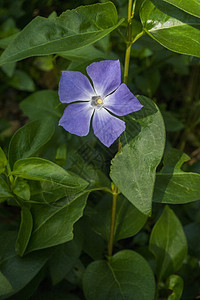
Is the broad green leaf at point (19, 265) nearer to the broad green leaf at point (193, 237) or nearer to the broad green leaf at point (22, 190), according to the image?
the broad green leaf at point (22, 190)

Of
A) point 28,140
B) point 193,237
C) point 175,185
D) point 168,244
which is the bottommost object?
point 193,237

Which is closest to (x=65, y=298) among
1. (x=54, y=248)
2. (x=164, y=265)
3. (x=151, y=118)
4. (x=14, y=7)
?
(x=54, y=248)

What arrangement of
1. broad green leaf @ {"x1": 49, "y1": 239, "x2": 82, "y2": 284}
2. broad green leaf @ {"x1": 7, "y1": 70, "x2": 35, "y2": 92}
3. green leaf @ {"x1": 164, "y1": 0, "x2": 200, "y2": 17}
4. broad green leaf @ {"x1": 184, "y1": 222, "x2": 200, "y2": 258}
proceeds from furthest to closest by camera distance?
1. broad green leaf @ {"x1": 7, "y1": 70, "x2": 35, "y2": 92}
2. broad green leaf @ {"x1": 184, "y1": 222, "x2": 200, "y2": 258}
3. broad green leaf @ {"x1": 49, "y1": 239, "x2": 82, "y2": 284}
4. green leaf @ {"x1": 164, "y1": 0, "x2": 200, "y2": 17}

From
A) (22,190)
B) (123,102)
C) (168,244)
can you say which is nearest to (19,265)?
(22,190)

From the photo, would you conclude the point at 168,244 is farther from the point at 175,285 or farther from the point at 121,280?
the point at 121,280

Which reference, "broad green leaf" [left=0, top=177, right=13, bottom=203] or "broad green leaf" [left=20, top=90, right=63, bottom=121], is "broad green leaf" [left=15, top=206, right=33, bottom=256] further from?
"broad green leaf" [left=20, top=90, right=63, bottom=121]

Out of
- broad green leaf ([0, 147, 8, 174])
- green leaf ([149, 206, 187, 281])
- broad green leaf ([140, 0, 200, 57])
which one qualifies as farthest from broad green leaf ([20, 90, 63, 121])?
broad green leaf ([140, 0, 200, 57])
